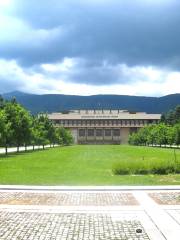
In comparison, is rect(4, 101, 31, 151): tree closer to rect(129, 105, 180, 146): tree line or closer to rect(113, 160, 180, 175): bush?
rect(113, 160, 180, 175): bush

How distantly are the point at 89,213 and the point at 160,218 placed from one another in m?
2.19

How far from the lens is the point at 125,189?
64.1 feet

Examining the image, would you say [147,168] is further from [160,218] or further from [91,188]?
[160,218]

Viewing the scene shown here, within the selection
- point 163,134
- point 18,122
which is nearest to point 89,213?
point 18,122

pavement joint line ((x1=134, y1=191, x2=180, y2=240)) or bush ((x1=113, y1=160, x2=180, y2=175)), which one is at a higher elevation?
bush ((x1=113, y1=160, x2=180, y2=175))

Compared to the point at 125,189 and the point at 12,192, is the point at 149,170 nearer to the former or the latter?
the point at 125,189

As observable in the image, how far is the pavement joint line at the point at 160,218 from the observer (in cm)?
1130

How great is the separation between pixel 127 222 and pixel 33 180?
448 inches

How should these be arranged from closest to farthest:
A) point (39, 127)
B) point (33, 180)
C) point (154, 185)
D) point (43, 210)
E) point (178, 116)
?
point (43, 210) → point (154, 185) → point (33, 180) → point (39, 127) → point (178, 116)

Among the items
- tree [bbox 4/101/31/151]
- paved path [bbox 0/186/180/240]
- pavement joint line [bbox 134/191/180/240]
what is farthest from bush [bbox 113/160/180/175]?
tree [bbox 4/101/31/151]

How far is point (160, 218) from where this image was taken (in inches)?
521

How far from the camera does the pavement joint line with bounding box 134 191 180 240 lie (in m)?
11.3

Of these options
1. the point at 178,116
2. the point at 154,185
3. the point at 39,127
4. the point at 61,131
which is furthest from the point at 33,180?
the point at 178,116

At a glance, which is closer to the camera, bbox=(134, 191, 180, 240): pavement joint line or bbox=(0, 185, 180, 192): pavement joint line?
bbox=(134, 191, 180, 240): pavement joint line
